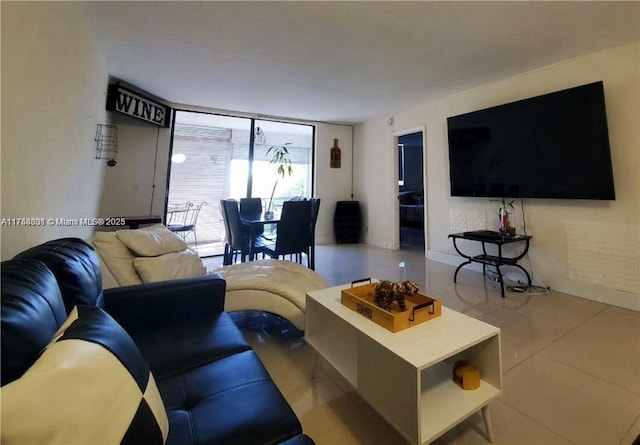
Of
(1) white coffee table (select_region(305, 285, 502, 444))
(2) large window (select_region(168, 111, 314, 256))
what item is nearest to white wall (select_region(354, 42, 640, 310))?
(1) white coffee table (select_region(305, 285, 502, 444))

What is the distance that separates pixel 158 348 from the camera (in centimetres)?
123

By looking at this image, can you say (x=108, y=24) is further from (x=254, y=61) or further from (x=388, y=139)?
(x=388, y=139)

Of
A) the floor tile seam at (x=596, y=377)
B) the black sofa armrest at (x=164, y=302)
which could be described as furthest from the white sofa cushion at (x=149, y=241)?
the floor tile seam at (x=596, y=377)

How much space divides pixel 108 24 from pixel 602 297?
5.34 meters

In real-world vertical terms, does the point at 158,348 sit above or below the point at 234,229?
below

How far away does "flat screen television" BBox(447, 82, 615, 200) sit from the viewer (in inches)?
104

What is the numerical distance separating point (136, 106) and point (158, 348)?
12.3 ft

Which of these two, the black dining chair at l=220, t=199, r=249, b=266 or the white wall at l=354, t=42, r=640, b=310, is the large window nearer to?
the black dining chair at l=220, t=199, r=249, b=266

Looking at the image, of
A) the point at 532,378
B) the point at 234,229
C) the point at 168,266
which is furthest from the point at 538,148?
the point at 168,266

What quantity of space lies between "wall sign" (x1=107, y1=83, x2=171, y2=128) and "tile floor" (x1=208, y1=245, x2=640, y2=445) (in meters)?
3.19

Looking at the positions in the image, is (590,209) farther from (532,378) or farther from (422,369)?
(422,369)

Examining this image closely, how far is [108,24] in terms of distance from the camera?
238cm

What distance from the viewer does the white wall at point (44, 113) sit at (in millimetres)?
1157

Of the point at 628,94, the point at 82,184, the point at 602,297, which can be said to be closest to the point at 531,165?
the point at 628,94
